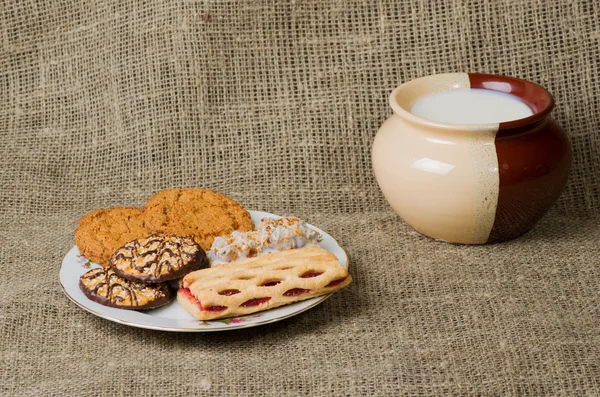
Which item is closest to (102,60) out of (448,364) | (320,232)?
(320,232)

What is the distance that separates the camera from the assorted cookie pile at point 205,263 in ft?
3.91

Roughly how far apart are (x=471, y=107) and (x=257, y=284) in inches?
21.4

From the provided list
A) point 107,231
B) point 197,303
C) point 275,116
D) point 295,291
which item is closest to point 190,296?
point 197,303

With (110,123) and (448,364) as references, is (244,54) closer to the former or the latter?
(110,123)

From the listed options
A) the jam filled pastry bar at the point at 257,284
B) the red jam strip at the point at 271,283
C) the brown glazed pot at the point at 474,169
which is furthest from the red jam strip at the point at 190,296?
the brown glazed pot at the point at 474,169

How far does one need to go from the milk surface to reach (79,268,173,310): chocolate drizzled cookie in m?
0.58

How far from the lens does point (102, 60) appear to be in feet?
6.01

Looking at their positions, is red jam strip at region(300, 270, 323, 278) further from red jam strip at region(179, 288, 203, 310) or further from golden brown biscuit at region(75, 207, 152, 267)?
golden brown biscuit at region(75, 207, 152, 267)

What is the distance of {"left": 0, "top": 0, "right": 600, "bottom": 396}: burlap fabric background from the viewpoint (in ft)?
4.73

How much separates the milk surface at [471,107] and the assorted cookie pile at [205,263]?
32 cm

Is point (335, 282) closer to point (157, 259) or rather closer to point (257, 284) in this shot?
point (257, 284)

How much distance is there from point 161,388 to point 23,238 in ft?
2.05

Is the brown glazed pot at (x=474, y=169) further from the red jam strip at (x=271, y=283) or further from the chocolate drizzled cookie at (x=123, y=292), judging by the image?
the chocolate drizzled cookie at (x=123, y=292)

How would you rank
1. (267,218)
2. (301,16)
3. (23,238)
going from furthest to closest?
(301,16) < (23,238) < (267,218)
